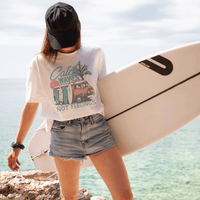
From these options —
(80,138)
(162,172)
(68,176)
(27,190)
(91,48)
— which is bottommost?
(162,172)

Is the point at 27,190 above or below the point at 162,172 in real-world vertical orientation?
above

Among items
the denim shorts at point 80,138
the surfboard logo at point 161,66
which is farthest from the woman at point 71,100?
the surfboard logo at point 161,66

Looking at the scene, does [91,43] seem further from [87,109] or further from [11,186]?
[11,186]

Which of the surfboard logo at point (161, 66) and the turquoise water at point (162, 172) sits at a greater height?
the surfboard logo at point (161, 66)

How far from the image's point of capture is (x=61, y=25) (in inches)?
42.5

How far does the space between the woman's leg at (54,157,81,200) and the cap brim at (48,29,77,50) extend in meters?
0.58

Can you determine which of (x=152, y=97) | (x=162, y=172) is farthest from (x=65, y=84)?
(x=162, y=172)

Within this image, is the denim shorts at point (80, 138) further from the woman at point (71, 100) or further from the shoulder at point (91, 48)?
the shoulder at point (91, 48)

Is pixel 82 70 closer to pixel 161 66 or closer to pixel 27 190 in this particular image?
pixel 161 66

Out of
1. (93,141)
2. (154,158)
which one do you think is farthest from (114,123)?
(154,158)

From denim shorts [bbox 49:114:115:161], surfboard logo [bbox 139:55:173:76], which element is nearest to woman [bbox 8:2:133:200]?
denim shorts [bbox 49:114:115:161]

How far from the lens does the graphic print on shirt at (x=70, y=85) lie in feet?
3.76

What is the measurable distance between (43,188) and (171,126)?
42.2 inches

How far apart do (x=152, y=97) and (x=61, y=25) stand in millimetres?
769
